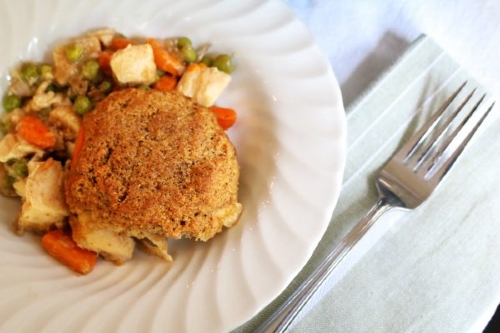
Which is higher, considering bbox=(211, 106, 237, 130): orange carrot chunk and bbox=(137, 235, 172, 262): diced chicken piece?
bbox=(211, 106, 237, 130): orange carrot chunk

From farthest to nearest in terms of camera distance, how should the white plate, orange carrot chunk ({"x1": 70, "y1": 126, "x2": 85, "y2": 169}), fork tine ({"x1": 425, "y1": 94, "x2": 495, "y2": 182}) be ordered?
fork tine ({"x1": 425, "y1": 94, "x2": 495, "y2": 182}) < orange carrot chunk ({"x1": 70, "y1": 126, "x2": 85, "y2": 169}) < the white plate

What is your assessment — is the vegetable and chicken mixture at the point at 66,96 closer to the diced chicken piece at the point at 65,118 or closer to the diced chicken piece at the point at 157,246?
the diced chicken piece at the point at 65,118

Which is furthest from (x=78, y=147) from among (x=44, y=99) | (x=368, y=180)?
(x=368, y=180)

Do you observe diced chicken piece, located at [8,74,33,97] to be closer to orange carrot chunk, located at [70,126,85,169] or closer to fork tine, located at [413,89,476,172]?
orange carrot chunk, located at [70,126,85,169]

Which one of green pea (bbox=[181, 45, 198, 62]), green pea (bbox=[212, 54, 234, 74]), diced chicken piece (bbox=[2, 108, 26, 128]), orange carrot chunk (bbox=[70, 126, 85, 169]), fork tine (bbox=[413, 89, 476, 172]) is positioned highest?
fork tine (bbox=[413, 89, 476, 172])

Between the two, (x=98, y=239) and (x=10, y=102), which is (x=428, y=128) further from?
(x=10, y=102)

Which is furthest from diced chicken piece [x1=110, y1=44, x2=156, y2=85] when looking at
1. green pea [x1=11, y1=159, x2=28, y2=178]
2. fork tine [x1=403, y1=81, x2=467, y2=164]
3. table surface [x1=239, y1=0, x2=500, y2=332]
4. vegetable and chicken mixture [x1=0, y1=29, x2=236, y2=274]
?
fork tine [x1=403, y1=81, x2=467, y2=164]

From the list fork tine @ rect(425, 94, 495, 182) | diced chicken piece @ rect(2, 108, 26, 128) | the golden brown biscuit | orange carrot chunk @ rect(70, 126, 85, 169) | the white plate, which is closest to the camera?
the white plate

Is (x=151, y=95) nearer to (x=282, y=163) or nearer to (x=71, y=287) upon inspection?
(x=282, y=163)

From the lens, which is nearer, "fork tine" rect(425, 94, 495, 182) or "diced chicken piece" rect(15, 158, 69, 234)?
"diced chicken piece" rect(15, 158, 69, 234)
